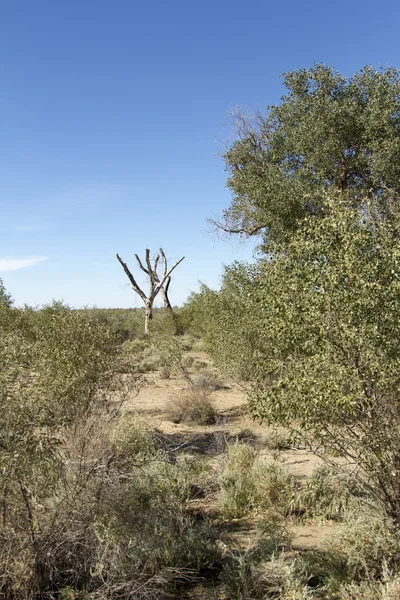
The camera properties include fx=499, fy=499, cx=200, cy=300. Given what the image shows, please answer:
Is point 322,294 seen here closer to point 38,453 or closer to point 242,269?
point 38,453

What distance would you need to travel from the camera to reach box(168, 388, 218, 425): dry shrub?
14.0 m

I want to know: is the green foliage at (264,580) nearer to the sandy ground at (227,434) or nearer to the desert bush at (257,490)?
the sandy ground at (227,434)

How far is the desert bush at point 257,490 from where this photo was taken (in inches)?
304

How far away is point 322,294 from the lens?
5.26 meters

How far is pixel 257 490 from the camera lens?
7.96 meters

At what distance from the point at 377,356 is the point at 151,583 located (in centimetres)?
338

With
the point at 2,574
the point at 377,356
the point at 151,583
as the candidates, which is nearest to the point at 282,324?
the point at 377,356

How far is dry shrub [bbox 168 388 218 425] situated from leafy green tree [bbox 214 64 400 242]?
525 centimetres

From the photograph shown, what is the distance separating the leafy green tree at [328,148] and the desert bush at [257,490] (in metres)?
6.96

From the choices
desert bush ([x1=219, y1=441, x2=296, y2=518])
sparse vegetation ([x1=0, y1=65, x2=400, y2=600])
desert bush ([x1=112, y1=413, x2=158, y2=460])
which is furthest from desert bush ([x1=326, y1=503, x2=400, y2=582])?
desert bush ([x1=112, y1=413, x2=158, y2=460])

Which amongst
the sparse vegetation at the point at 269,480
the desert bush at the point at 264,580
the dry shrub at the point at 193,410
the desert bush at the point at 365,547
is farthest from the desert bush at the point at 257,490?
the dry shrub at the point at 193,410

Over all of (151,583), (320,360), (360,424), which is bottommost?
(151,583)

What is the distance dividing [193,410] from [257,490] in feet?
20.7

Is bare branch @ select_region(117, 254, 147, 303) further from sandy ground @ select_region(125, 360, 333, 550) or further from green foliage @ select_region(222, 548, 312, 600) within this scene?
green foliage @ select_region(222, 548, 312, 600)
